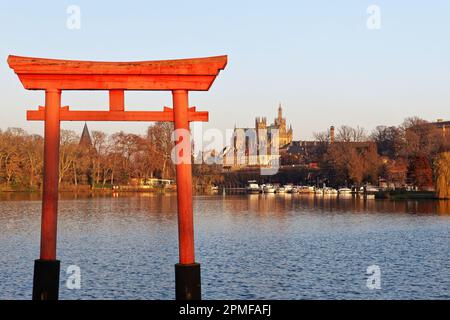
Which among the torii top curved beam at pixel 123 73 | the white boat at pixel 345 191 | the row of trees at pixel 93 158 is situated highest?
the row of trees at pixel 93 158

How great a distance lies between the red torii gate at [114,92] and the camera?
16.1m

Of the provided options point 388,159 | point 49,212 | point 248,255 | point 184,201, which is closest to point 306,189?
point 388,159

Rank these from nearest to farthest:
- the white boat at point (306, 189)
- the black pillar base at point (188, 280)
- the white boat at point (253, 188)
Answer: the black pillar base at point (188, 280) < the white boat at point (306, 189) < the white boat at point (253, 188)

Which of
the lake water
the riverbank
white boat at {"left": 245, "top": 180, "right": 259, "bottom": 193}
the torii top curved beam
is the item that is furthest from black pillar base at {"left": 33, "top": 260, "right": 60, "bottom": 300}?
white boat at {"left": 245, "top": 180, "right": 259, "bottom": 193}

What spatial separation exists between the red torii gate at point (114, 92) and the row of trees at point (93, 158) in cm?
8960

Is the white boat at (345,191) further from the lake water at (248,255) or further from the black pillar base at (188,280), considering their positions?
the black pillar base at (188,280)

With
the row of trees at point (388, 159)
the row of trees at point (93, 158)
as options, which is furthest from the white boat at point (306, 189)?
the row of trees at point (93, 158)

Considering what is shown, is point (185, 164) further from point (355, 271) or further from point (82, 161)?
point (82, 161)

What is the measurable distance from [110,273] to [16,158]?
86.0 m

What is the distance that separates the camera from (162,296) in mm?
23281

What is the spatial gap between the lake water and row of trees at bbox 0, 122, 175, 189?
5242 centimetres

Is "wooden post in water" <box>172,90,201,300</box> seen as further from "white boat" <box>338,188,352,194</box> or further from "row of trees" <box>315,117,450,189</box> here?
"white boat" <box>338,188,352,194</box>

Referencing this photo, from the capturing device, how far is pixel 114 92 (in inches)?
655

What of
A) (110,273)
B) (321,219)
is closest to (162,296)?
(110,273)
